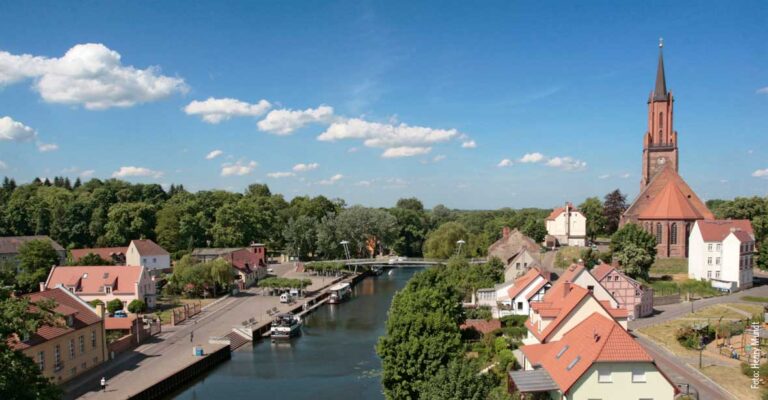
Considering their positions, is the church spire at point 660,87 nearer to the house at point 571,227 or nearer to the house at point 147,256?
the house at point 571,227

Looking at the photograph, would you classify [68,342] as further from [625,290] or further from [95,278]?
[625,290]

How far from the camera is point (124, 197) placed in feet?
327

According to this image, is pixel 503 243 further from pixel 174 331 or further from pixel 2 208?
pixel 2 208

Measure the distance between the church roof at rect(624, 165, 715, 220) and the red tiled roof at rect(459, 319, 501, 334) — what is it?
1403 inches

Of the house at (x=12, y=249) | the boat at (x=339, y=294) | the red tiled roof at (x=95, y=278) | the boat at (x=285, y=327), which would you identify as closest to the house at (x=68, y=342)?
the boat at (x=285, y=327)

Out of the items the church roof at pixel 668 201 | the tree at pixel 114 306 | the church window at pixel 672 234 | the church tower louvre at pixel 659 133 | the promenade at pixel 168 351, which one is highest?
the church tower louvre at pixel 659 133

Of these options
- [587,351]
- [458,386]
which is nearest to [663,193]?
[587,351]

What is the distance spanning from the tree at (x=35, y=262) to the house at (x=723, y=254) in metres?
65.3

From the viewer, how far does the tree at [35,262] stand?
5559 cm

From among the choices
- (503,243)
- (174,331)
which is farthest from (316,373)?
(503,243)

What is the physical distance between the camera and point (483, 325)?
3959 centimetres

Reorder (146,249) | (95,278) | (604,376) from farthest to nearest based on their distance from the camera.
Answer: (146,249)
(95,278)
(604,376)

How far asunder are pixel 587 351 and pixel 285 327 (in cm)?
2793

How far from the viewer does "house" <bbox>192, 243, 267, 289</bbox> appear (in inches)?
2601
